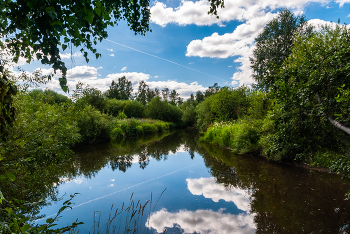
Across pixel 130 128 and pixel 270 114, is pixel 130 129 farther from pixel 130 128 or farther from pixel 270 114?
pixel 270 114

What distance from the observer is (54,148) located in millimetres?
5031

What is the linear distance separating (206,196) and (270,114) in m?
4.41

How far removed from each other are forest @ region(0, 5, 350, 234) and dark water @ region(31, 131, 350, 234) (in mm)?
1112

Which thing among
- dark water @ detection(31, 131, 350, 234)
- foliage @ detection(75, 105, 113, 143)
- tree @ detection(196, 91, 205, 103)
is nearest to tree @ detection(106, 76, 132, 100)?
tree @ detection(196, 91, 205, 103)

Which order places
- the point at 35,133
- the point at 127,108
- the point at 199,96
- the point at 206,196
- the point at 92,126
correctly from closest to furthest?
the point at 35,133 < the point at 206,196 < the point at 92,126 < the point at 127,108 < the point at 199,96

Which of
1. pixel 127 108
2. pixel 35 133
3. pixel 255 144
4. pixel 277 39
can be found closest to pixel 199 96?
pixel 127 108

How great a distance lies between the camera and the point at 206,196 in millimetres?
6062

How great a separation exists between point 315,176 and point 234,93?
14100 mm

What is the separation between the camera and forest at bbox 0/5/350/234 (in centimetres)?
334

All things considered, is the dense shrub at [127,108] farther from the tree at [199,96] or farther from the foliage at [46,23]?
the foliage at [46,23]

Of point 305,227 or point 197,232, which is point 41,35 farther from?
point 305,227

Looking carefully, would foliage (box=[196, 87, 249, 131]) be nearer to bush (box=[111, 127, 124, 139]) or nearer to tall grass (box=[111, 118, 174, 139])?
tall grass (box=[111, 118, 174, 139])

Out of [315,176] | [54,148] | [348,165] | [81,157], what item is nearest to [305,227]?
[348,165]

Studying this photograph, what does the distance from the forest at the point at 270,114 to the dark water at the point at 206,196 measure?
111cm
